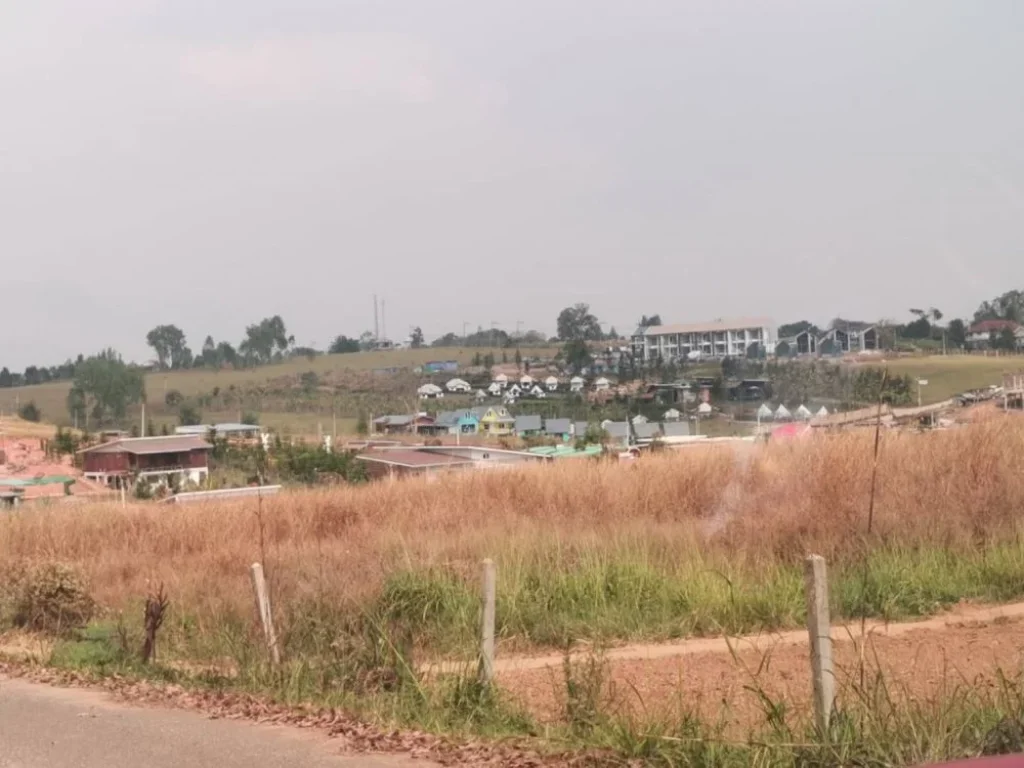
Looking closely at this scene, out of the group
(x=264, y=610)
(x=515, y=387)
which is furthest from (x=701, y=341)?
(x=264, y=610)

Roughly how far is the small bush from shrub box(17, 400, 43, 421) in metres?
47.8

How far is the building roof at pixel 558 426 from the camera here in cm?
4000

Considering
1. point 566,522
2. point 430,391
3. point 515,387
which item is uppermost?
point 515,387

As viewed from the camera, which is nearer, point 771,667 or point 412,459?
point 771,667

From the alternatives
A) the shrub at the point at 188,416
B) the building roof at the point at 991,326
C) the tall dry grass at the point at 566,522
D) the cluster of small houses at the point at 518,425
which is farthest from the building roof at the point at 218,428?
the building roof at the point at 991,326

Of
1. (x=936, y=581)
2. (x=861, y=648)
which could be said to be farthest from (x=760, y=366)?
(x=861, y=648)

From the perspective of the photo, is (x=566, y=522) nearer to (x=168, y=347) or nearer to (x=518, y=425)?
(x=518, y=425)

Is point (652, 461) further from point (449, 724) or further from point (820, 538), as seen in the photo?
point (449, 724)

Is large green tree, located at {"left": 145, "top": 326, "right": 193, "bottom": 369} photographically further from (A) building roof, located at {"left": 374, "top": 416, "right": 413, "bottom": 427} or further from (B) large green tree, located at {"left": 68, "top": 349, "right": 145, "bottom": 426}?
(A) building roof, located at {"left": 374, "top": 416, "right": 413, "bottom": 427}

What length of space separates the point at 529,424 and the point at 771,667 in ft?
102

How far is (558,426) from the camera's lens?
4025 cm

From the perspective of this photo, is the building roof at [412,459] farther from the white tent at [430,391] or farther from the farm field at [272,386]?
the white tent at [430,391]

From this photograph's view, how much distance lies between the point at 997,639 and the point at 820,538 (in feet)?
15.2

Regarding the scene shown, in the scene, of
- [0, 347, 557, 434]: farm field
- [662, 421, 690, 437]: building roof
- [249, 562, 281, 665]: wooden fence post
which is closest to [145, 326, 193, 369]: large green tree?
[0, 347, 557, 434]: farm field
